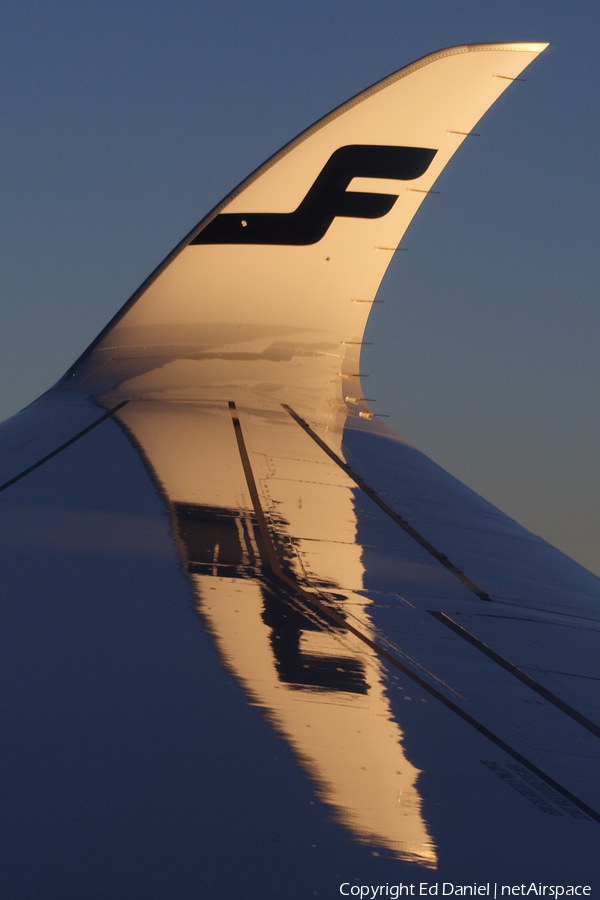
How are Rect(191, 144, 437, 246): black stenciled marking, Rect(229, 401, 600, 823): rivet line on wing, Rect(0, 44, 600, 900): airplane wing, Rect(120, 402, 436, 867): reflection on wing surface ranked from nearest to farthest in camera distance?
Rect(0, 44, 600, 900): airplane wing < Rect(120, 402, 436, 867): reflection on wing surface < Rect(229, 401, 600, 823): rivet line on wing < Rect(191, 144, 437, 246): black stenciled marking

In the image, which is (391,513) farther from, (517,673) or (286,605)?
(517,673)

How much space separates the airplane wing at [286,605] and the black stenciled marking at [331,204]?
0.06ft

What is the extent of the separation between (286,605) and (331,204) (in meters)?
4.45

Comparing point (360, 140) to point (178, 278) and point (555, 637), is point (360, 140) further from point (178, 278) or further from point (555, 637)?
point (555, 637)

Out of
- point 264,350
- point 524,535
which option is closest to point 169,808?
point 524,535

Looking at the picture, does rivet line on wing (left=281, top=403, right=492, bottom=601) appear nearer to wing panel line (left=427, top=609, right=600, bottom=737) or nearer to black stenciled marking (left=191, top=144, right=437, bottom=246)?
wing panel line (left=427, top=609, right=600, bottom=737)

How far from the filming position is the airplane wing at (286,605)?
1986 mm

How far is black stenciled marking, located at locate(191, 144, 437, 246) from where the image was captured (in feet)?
22.8

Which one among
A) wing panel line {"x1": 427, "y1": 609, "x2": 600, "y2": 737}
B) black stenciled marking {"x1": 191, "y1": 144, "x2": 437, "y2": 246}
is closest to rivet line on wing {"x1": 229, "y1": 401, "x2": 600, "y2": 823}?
wing panel line {"x1": 427, "y1": 609, "x2": 600, "y2": 737}

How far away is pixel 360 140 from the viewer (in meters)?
6.87

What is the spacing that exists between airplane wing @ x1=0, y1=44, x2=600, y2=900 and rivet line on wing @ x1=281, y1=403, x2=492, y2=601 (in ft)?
0.09

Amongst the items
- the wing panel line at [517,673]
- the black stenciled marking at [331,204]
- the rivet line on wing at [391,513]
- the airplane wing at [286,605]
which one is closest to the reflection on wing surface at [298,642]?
the airplane wing at [286,605]

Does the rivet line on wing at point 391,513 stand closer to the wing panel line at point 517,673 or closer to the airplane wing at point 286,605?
the airplane wing at point 286,605

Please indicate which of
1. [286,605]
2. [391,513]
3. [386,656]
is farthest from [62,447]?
[386,656]
